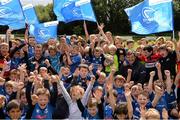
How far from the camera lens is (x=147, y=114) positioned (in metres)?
6.43

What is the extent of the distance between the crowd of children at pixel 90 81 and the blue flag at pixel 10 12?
981mm

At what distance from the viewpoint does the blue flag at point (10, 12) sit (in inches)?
516

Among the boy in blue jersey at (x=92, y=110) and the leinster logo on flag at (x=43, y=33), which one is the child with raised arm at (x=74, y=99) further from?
the leinster logo on flag at (x=43, y=33)

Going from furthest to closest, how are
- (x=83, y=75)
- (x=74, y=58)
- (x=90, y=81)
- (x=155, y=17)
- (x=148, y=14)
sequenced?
(x=148, y=14), (x=155, y=17), (x=74, y=58), (x=83, y=75), (x=90, y=81)

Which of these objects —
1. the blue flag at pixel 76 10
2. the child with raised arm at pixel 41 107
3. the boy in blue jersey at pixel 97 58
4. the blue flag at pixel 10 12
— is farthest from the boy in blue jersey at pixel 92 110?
the blue flag at pixel 76 10

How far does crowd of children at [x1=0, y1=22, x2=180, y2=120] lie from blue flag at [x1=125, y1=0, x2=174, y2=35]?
0.49 metres

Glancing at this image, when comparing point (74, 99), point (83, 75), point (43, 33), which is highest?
point (43, 33)

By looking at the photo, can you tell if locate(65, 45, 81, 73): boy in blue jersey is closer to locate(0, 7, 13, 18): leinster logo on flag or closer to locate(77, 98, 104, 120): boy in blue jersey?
locate(0, 7, 13, 18): leinster logo on flag

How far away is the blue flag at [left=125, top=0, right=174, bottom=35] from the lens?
12.3 m

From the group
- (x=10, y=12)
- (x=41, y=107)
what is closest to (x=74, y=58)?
(x=10, y=12)

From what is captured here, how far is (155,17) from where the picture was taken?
12375 millimetres

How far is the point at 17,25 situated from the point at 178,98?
5.43 meters

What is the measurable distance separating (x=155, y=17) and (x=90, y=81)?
4.62 m

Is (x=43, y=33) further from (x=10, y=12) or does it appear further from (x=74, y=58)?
(x=74, y=58)
